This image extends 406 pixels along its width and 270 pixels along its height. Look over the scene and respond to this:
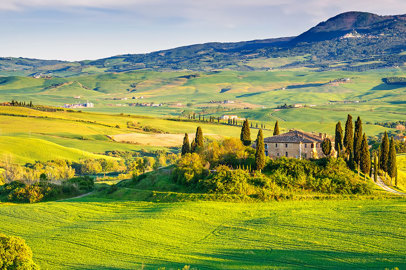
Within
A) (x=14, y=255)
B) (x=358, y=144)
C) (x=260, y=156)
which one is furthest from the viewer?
(x=358, y=144)

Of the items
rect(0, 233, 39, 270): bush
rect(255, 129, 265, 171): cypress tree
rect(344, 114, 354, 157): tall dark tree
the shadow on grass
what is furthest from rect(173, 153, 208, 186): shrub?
rect(0, 233, 39, 270): bush

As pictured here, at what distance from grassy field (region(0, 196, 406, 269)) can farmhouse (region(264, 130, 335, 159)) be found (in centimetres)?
1833

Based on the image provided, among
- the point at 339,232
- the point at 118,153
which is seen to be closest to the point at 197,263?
the point at 339,232

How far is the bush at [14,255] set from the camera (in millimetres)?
40938

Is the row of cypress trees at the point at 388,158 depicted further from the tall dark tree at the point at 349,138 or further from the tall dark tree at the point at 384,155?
the tall dark tree at the point at 349,138

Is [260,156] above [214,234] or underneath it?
above

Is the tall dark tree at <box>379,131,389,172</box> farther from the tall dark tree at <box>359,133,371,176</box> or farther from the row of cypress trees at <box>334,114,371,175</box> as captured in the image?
the tall dark tree at <box>359,133,371,176</box>

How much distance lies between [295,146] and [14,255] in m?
54.7

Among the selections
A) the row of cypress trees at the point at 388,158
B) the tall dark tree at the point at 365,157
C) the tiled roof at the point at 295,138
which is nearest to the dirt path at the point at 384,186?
the row of cypress trees at the point at 388,158

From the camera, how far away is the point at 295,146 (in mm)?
85188

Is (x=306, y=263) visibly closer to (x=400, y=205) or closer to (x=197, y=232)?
(x=197, y=232)

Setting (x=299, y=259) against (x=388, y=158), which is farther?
(x=388, y=158)

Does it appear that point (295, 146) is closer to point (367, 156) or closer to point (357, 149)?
point (357, 149)

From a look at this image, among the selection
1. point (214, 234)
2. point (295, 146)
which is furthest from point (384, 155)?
point (214, 234)
